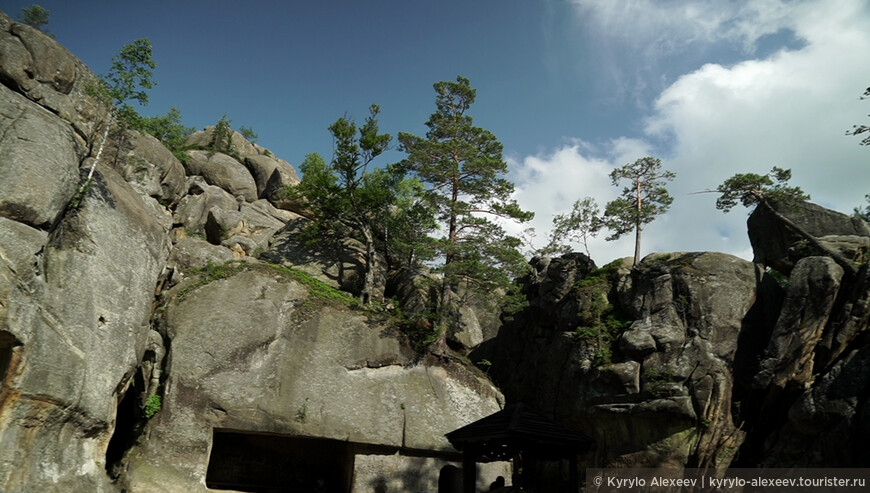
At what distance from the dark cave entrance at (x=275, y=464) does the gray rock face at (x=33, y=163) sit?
10.4 meters

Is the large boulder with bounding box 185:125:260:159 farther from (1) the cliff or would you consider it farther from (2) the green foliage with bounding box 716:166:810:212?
(2) the green foliage with bounding box 716:166:810:212

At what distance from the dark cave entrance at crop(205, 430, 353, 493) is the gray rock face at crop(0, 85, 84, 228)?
10.4 meters

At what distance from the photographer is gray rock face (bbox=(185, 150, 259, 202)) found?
37000 mm

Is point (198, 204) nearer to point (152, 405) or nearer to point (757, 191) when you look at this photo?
point (152, 405)

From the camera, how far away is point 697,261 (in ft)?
73.3

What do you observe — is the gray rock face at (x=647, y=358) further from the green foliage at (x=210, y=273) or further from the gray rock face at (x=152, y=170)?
the gray rock face at (x=152, y=170)

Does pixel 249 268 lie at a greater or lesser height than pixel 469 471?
greater

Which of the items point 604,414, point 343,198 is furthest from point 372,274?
point 604,414

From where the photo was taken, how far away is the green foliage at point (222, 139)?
43084mm

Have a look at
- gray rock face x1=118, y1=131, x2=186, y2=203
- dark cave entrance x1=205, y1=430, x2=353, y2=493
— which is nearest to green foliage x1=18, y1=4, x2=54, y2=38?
gray rock face x1=118, y1=131, x2=186, y2=203

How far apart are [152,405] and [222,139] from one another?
107 feet

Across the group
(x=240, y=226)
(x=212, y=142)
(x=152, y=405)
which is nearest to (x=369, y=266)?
(x=240, y=226)

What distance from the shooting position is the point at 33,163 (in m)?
13.3

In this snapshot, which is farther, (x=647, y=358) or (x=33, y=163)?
(x=647, y=358)
